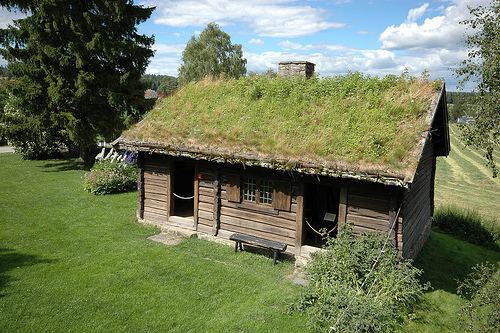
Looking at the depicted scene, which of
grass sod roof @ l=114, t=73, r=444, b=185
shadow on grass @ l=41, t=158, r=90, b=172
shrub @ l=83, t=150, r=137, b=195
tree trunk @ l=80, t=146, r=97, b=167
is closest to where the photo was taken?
grass sod roof @ l=114, t=73, r=444, b=185

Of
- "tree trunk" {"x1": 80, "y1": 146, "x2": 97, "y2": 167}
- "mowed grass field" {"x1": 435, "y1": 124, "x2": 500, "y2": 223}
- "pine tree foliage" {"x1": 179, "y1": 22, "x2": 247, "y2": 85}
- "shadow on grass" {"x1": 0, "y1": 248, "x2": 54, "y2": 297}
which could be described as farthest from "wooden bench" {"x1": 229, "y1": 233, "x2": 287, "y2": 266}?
"pine tree foliage" {"x1": 179, "y1": 22, "x2": 247, "y2": 85}

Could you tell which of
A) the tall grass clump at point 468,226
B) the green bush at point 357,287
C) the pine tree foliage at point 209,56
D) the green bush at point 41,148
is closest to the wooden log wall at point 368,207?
the green bush at point 357,287

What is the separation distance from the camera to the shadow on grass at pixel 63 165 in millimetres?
25169

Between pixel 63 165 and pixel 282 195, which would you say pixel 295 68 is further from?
pixel 63 165

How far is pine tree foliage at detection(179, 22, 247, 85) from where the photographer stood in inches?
1882

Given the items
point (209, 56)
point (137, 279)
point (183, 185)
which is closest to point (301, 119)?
point (137, 279)

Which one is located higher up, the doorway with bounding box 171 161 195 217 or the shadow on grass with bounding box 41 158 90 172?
the doorway with bounding box 171 161 195 217

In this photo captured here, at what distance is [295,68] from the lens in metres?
13.5

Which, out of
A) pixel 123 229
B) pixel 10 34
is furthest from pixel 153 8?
pixel 123 229

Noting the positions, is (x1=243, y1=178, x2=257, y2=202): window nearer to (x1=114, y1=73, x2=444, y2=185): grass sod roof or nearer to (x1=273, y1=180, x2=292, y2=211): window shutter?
(x1=273, y1=180, x2=292, y2=211): window shutter

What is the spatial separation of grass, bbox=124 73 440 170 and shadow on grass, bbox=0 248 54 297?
17.3ft

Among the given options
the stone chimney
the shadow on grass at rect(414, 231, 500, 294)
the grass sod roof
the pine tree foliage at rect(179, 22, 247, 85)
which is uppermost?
the pine tree foliage at rect(179, 22, 247, 85)

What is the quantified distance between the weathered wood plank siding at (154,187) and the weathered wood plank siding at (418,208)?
28.3 feet

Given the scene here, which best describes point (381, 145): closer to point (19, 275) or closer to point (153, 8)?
point (19, 275)
